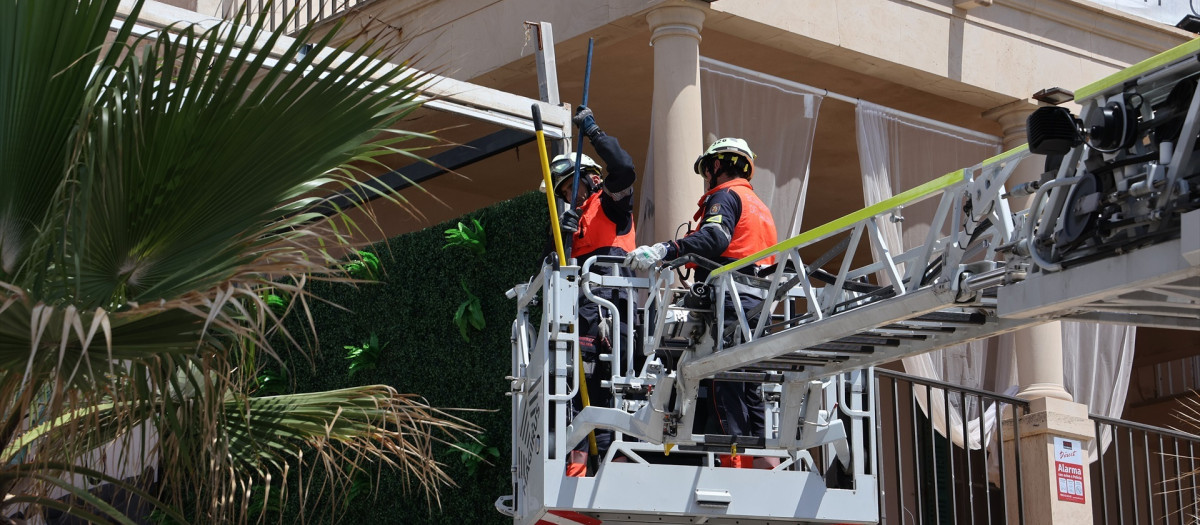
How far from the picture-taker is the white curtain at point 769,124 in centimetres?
1264

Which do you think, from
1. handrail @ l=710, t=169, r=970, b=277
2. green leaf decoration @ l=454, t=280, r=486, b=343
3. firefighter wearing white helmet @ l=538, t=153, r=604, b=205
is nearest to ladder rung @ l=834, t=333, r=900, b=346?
handrail @ l=710, t=169, r=970, b=277

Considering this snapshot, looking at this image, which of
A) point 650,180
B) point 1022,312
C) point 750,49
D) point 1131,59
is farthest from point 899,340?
point 1131,59

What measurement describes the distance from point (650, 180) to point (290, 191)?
5579 mm

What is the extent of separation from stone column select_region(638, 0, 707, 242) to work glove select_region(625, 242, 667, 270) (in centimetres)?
391

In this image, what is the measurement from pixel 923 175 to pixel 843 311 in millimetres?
7120

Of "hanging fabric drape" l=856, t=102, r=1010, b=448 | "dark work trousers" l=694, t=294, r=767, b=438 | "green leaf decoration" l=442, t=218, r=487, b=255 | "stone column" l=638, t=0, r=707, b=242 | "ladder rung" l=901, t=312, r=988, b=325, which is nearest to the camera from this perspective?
"ladder rung" l=901, t=312, r=988, b=325

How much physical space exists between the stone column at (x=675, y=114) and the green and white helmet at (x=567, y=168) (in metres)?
2.07

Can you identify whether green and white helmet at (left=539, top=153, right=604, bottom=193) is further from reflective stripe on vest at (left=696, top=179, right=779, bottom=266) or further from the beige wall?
the beige wall

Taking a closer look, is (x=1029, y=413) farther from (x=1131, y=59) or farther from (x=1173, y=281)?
(x=1173, y=281)

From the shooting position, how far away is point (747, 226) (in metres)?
8.44

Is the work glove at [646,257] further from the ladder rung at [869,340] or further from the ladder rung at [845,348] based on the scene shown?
the ladder rung at [869,340]

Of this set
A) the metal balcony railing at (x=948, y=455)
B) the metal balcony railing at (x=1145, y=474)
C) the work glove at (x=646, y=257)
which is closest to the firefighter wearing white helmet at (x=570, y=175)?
the work glove at (x=646, y=257)

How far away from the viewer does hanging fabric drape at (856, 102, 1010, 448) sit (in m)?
13.2

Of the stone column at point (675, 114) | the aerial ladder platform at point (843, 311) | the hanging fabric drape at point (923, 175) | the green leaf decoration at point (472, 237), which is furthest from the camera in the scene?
the hanging fabric drape at point (923, 175)
